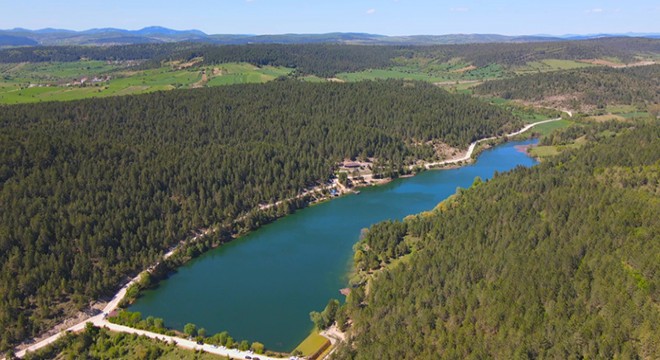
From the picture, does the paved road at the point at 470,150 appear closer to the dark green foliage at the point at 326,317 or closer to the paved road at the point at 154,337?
the dark green foliage at the point at 326,317

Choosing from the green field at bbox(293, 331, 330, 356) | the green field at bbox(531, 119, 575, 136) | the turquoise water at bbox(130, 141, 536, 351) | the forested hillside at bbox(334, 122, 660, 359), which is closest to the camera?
the forested hillside at bbox(334, 122, 660, 359)

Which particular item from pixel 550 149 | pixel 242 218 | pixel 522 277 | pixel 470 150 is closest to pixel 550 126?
pixel 550 149

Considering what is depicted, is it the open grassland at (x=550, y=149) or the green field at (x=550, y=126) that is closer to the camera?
the open grassland at (x=550, y=149)

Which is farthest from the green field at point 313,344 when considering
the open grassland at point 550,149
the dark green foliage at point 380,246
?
the open grassland at point 550,149

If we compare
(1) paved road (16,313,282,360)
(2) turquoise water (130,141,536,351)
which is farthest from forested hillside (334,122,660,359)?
(1) paved road (16,313,282,360)

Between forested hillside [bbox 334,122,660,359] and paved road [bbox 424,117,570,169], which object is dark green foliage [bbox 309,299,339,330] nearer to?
forested hillside [bbox 334,122,660,359]

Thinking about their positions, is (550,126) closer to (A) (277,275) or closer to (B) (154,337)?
(A) (277,275)
